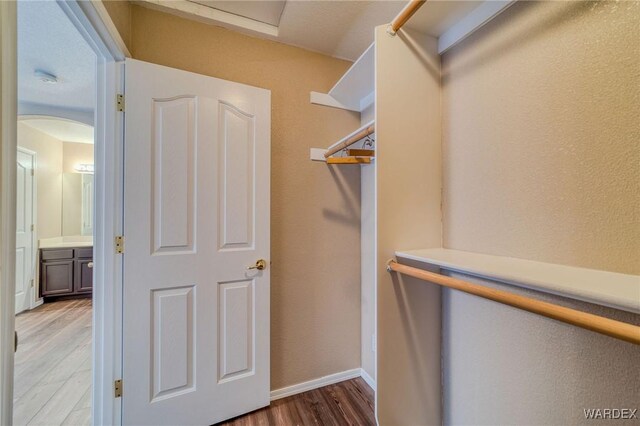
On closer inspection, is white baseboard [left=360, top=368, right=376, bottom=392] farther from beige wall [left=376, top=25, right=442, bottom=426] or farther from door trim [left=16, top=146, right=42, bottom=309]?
door trim [left=16, top=146, right=42, bottom=309]

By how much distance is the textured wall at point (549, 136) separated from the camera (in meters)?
0.63

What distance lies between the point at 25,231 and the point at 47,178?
899 millimetres

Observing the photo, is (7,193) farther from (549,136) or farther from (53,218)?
(53,218)

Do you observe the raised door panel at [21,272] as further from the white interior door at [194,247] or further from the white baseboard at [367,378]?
the white baseboard at [367,378]

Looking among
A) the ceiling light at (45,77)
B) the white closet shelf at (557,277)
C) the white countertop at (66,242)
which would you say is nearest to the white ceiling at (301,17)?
the white closet shelf at (557,277)

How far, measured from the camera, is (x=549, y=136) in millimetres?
773

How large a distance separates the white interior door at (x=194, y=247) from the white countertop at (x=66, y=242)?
11.4 ft

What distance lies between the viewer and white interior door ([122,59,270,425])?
4.23 ft

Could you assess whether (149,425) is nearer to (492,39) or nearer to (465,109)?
(465,109)

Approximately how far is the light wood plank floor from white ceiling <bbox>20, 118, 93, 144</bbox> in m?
2.35

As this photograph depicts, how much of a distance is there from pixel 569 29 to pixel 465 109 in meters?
0.34

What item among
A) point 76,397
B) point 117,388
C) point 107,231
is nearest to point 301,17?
point 107,231

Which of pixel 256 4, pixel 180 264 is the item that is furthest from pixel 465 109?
pixel 180 264

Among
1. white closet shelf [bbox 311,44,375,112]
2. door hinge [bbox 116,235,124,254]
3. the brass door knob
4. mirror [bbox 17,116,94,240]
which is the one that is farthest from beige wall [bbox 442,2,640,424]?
mirror [bbox 17,116,94,240]
